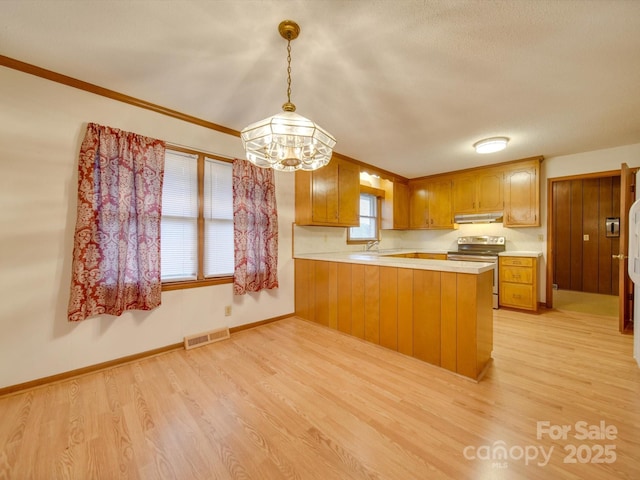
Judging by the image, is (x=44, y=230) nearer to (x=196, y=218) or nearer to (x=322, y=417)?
(x=196, y=218)

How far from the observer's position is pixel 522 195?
418 centimetres

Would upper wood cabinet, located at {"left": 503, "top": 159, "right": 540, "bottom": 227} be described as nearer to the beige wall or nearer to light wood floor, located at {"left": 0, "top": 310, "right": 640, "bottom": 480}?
light wood floor, located at {"left": 0, "top": 310, "right": 640, "bottom": 480}

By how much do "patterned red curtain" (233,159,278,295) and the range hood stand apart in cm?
359

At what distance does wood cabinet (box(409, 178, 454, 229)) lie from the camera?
5066 mm

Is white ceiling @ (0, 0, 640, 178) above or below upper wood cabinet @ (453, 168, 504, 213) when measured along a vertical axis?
above

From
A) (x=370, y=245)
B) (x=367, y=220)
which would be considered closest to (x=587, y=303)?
(x=370, y=245)

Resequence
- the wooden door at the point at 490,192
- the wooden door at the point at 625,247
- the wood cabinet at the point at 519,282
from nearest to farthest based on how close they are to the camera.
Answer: the wooden door at the point at 625,247, the wood cabinet at the point at 519,282, the wooden door at the point at 490,192

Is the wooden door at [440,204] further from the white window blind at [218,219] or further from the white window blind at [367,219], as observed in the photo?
the white window blind at [218,219]

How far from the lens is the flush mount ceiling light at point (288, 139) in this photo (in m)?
1.48

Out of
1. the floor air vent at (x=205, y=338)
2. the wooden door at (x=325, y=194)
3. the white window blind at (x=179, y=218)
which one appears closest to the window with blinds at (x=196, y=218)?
the white window blind at (x=179, y=218)

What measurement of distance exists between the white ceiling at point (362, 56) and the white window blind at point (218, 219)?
1.95 feet

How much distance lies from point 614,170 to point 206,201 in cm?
554

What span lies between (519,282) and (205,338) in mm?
4575

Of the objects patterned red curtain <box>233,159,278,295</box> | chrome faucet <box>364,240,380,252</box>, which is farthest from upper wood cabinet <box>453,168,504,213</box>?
patterned red curtain <box>233,159,278,295</box>
